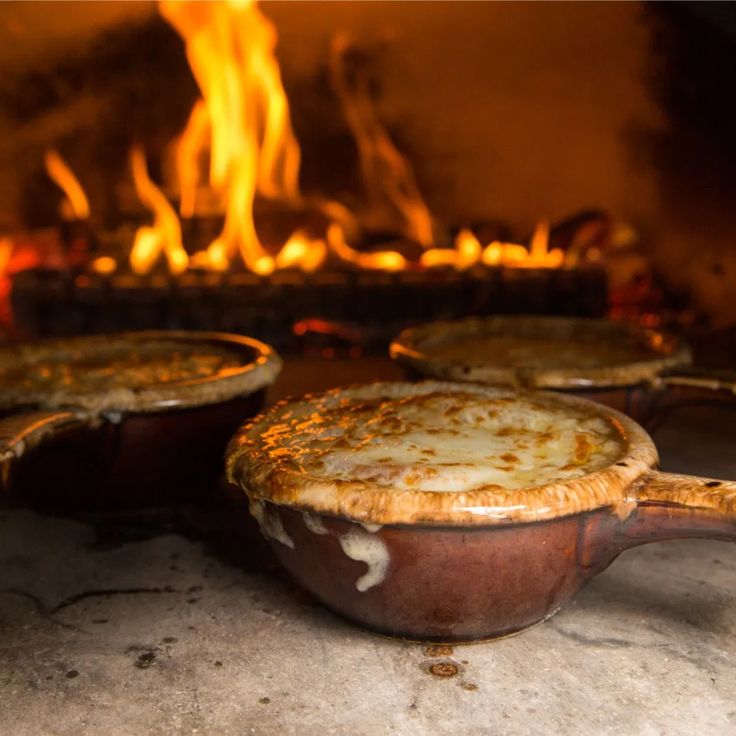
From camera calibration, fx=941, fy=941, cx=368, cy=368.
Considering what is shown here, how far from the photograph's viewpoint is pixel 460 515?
1.60 metres

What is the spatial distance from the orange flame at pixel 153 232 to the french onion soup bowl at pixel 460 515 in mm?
3089

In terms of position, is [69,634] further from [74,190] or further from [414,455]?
[74,190]

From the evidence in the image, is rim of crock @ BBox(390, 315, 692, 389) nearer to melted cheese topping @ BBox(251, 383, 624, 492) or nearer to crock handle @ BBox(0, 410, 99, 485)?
melted cheese topping @ BBox(251, 383, 624, 492)

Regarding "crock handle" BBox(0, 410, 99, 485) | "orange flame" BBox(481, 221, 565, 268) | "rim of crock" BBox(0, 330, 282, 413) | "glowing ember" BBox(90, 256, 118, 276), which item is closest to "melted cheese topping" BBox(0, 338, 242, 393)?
"rim of crock" BBox(0, 330, 282, 413)

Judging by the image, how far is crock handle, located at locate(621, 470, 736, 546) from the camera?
1665mm

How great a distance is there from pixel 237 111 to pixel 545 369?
11.1 ft

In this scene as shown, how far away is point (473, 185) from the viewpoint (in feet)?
18.7

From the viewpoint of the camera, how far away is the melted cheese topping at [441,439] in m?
1.74

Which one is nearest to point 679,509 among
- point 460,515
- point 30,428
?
point 460,515

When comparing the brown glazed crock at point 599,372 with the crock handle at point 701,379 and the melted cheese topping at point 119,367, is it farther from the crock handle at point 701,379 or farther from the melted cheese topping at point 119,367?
the melted cheese topping at point 119,367

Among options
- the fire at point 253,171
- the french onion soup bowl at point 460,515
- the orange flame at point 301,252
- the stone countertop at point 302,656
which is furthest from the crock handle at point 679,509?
the orange flame at point 301,252

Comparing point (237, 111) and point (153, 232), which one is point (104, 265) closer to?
point (153, 232)

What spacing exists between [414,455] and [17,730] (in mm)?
853

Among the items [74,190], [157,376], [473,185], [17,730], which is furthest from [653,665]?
[74,190]
